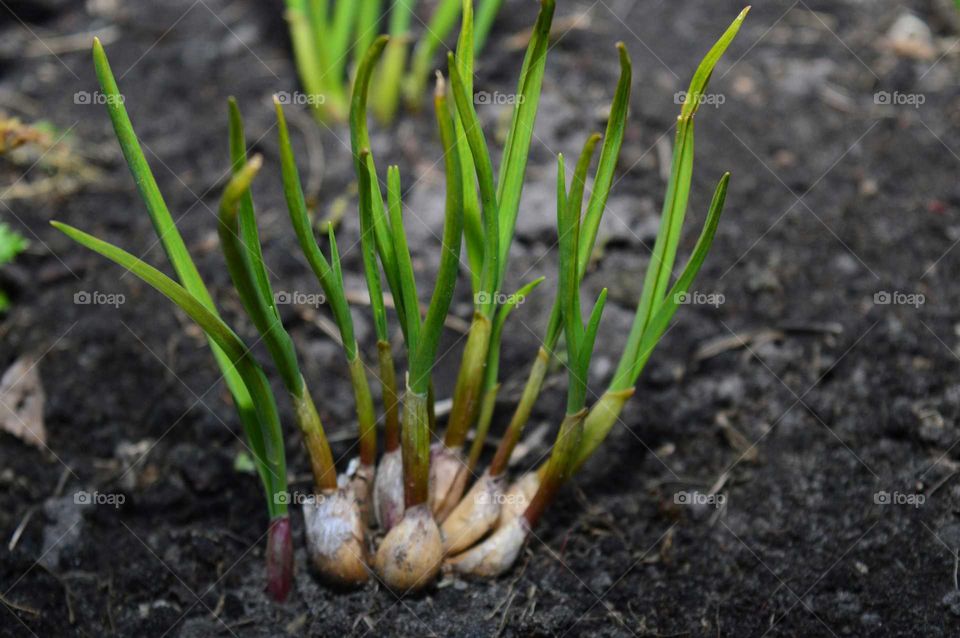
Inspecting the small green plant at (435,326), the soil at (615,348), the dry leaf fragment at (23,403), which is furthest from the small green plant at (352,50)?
the small green plant at (435,326)

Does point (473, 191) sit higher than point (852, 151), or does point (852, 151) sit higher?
point (473, 191)

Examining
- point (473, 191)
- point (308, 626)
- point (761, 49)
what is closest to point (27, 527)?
point (308, 626)

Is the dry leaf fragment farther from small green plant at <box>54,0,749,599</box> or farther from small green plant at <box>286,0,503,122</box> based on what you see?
small green plant at <box>286,0,503,122</box>

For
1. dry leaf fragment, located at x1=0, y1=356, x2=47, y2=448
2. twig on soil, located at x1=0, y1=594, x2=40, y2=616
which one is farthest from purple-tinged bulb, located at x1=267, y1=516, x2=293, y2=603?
dry leaf fragment, located at x1=0, y1=356, x2=47, y2=448

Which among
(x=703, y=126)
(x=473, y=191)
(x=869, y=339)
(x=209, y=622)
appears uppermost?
(x=473, y=191)

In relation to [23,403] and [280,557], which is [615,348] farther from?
[23,403]

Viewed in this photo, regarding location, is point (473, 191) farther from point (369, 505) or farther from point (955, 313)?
point (955, 313)
